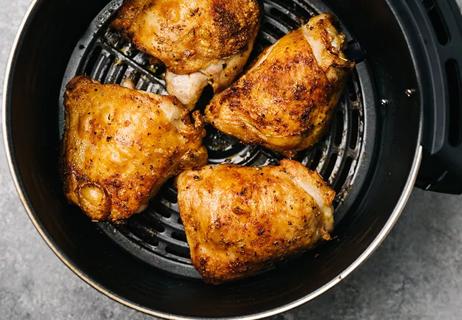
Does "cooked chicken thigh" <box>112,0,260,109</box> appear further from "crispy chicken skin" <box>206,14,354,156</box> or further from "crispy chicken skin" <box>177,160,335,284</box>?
"crispy chicken skin" <box>177,160,335,284</box>

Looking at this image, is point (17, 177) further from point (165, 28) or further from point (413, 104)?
point (413, 104)

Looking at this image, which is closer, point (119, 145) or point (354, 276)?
point (119, 145)

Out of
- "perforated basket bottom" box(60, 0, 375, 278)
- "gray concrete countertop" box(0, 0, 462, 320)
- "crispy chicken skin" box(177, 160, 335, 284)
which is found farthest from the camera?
"gray concrete countertop" box(0, 0, 462, 320)

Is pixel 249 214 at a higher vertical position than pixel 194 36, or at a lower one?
lower

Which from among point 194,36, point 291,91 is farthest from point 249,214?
point 194,36

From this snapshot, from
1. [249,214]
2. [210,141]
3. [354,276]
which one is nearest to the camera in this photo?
[249,214]

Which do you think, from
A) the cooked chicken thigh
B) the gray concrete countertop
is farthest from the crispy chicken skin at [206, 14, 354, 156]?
the gray concrete countertop

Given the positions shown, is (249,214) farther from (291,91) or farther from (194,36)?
(194,36)

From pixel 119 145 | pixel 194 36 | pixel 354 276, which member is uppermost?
pixel 194 36
